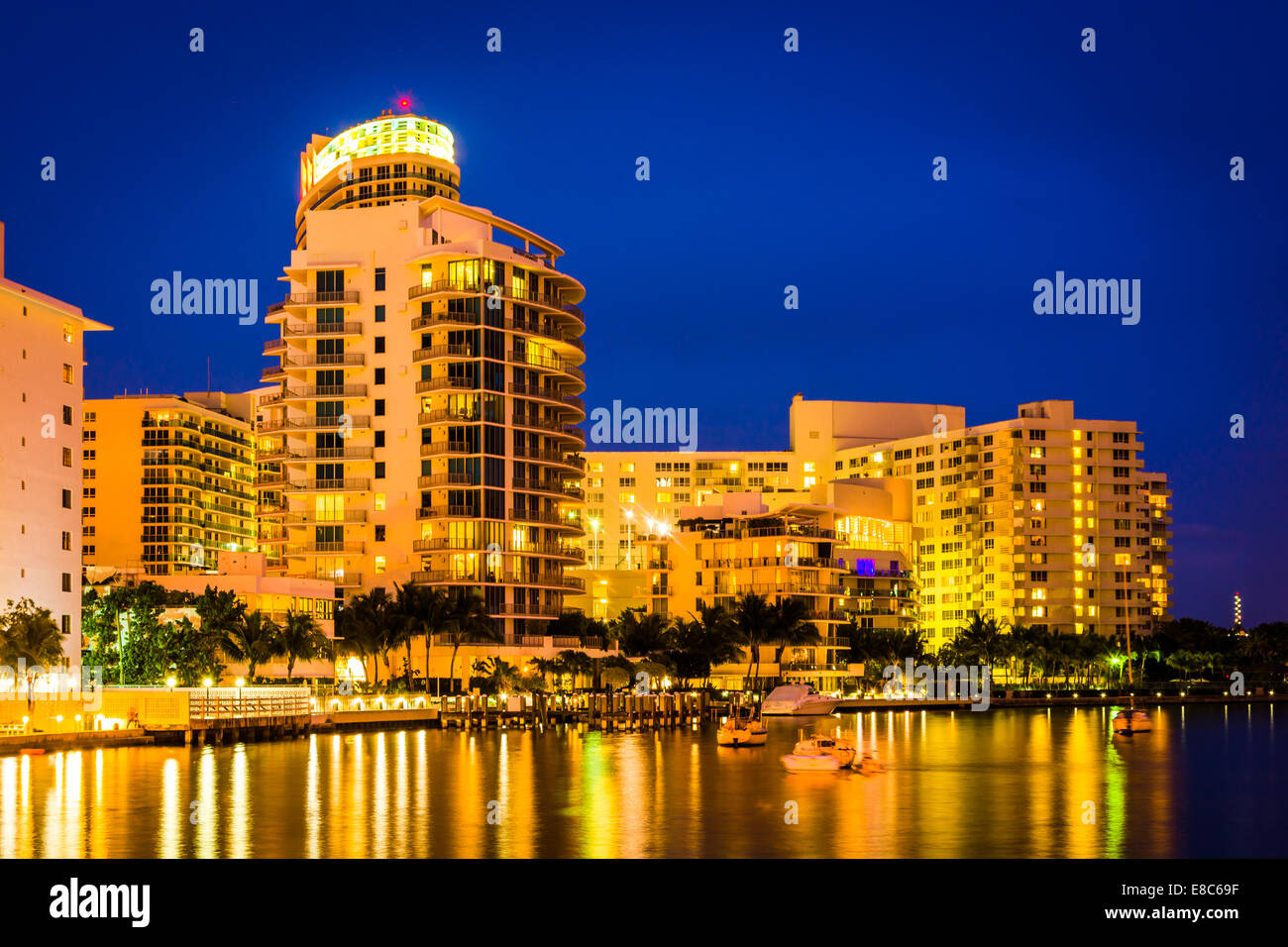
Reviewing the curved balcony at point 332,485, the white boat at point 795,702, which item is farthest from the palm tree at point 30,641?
the white boat at point 795,702

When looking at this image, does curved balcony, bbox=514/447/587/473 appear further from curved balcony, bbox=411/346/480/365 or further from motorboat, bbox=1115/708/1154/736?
motorboat, bbox=1115/708/1154/736

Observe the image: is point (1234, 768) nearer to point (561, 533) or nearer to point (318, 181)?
point (561, 533)

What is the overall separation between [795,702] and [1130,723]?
33.6m

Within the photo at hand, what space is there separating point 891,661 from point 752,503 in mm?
25328

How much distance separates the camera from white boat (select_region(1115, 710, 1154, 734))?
126m

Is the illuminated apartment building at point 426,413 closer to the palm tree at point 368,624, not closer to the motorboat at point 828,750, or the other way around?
the palm tree at point 368,624

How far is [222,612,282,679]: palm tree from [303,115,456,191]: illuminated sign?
256ft

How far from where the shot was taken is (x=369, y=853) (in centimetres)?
5169

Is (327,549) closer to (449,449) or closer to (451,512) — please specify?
(451,512)

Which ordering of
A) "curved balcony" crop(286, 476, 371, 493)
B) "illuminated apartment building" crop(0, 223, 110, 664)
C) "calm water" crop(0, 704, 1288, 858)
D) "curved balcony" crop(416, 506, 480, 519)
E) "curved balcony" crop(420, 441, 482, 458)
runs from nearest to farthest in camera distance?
"calm water" crop(0, 704, 1288, 858)
"illuminated apartment building" crop(0, 223, 110, 664)
"curved balcony" crop(416, 506, 480, 519)
"curved balcony" crop(420, 441, 482, 458)
"curved balcony" crop(286, 476, 371, 493)

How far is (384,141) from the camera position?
17412 centimetres

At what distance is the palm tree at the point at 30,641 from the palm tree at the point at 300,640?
859 inches

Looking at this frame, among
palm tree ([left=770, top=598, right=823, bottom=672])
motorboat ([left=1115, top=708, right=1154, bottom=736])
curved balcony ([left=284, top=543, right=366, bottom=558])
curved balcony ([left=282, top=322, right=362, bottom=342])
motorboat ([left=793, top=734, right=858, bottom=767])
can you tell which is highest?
curved balcony ([left=282, top=322, right=362, bottom=342])

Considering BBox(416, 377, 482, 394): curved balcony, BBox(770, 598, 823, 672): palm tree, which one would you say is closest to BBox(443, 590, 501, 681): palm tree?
BBox(416, 377, 482, 394): curved balcony
